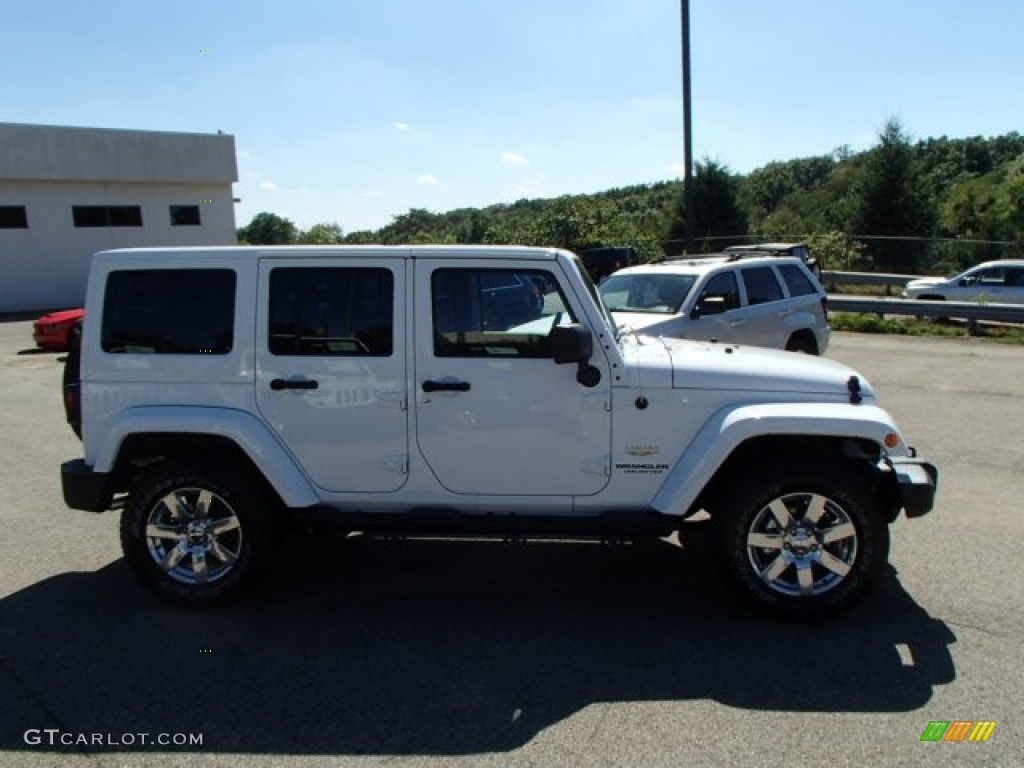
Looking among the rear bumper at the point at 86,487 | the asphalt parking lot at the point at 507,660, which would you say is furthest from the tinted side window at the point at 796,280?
the rear bumper at the point at 86,487

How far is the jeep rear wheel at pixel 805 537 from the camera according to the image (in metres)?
3.89

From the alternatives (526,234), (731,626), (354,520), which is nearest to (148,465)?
(354,520)

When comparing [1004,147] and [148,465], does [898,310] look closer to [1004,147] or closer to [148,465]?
[148,465]

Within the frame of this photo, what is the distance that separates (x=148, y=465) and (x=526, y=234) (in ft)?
91.0

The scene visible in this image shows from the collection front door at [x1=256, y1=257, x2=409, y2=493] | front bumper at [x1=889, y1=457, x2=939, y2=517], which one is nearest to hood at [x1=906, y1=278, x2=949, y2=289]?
front bumper at [x1=889, y1=457, x2=939, y2=517]

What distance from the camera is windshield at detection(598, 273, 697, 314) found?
9.06m

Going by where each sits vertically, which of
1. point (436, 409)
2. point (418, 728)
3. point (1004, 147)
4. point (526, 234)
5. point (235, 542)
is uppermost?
point (1004, 147)

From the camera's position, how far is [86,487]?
418 centimetres

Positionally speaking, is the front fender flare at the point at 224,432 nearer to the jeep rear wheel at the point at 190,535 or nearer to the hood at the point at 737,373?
the jeep rear wheel at the point at 190,535

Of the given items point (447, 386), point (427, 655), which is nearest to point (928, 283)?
point (447, 386)

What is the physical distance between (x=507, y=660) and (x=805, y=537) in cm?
164

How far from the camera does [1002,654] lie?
11.8 ft

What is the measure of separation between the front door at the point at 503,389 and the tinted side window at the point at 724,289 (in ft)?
17.9

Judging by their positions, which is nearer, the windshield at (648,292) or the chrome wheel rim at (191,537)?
the chrome wheel rim at (191,537)
